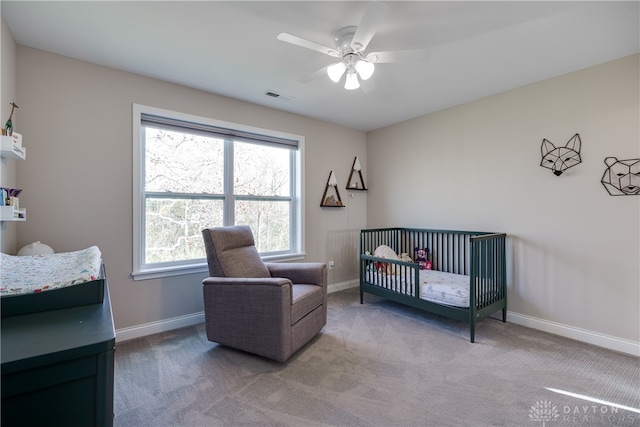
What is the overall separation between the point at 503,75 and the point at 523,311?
7.57ft

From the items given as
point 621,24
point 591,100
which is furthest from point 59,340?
point 591,100

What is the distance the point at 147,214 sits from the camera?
275 centimetres

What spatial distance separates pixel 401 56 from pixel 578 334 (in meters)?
2.83

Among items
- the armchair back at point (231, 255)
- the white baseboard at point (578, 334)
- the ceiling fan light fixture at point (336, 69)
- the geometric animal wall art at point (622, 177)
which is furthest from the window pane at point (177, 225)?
the geometric animal wall art at point (622, 177)

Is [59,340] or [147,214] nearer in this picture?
[59,340]

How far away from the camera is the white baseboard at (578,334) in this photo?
7.61ft

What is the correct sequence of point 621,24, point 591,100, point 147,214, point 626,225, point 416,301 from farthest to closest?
point 416,301, point 147,214, point 591,100, point 626,225, point 621,24

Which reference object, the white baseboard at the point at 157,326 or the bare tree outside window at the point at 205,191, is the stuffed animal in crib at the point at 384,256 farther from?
the white baseboard at the point at 157,326

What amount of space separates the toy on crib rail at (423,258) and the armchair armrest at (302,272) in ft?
4.80

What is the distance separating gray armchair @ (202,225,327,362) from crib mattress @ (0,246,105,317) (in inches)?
43.4

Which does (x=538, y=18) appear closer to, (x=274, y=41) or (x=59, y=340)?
(x=274, y=41)

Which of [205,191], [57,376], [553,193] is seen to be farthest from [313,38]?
[553,193]

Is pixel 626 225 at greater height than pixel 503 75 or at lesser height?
lesser

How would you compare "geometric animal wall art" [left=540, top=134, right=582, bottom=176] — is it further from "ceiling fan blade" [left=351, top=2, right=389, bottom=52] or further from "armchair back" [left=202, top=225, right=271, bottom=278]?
"armchair back" [left=202, top=225, right=271, bottom=278]
